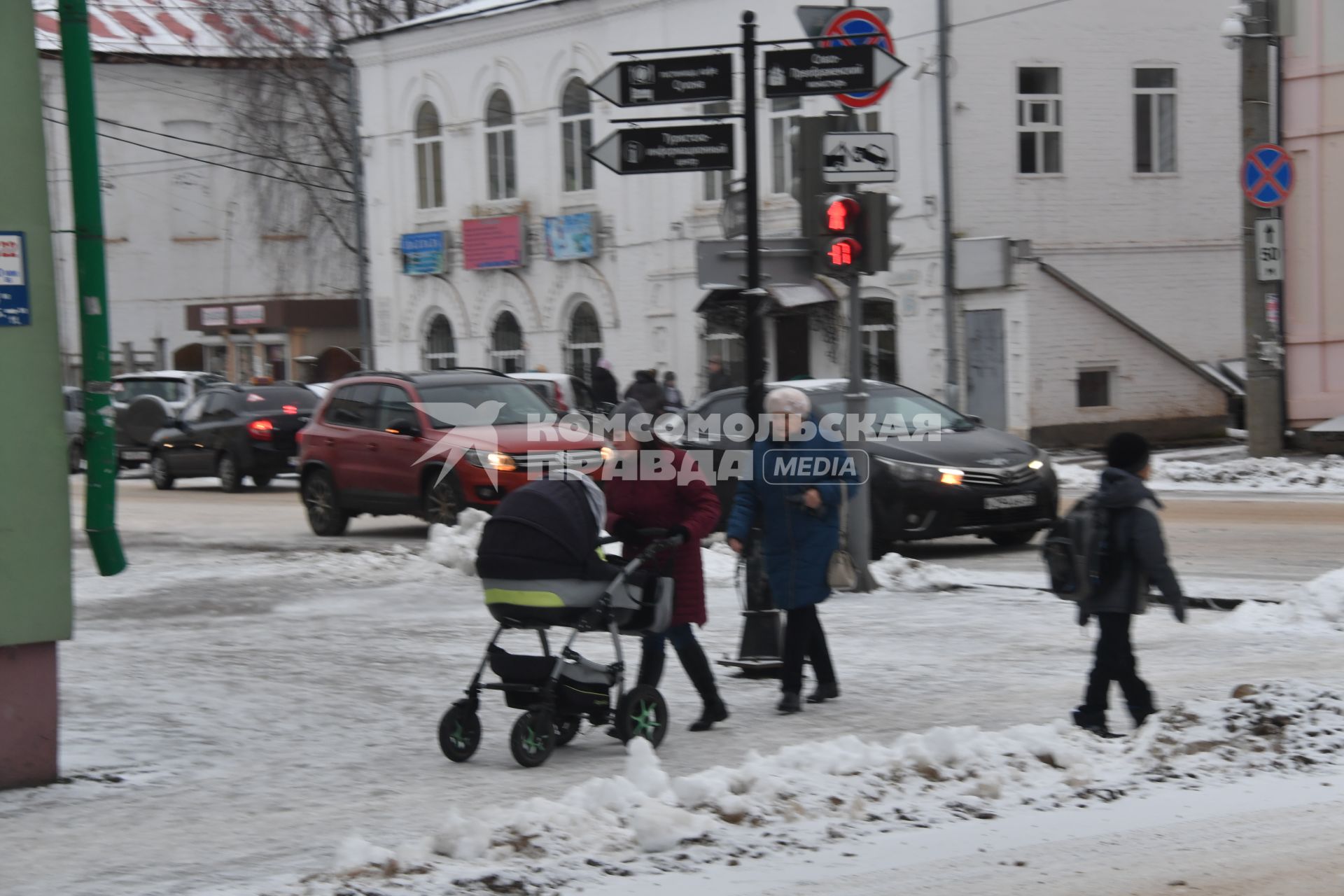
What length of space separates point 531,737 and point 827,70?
5187mm

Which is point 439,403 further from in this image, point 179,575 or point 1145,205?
point 1145,205

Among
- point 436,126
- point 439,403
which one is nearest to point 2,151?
point 439,403

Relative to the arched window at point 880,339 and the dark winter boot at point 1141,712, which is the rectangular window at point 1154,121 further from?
the dark winter boot at point 1141,712

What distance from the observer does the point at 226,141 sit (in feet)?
172

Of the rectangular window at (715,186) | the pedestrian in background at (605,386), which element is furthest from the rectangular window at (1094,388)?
the pedestrian in background at (605,386)

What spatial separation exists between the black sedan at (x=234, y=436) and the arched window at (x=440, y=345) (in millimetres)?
13014

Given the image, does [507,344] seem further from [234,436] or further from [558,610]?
[558,610]

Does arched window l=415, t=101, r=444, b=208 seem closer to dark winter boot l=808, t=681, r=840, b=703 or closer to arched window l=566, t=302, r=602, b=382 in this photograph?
arched window l=566, t=302, r=602, b=382

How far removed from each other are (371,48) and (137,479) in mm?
13736

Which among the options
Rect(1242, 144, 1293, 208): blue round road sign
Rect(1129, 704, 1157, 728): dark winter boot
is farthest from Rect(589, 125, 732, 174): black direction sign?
Rect(1242, 144, 1293, 208): blue round road sign

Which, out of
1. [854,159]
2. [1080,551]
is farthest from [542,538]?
[854,159]

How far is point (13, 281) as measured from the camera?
22.9 feet

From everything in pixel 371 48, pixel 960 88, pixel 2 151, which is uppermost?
pixel 371 48

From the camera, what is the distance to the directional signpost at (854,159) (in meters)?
11.1
